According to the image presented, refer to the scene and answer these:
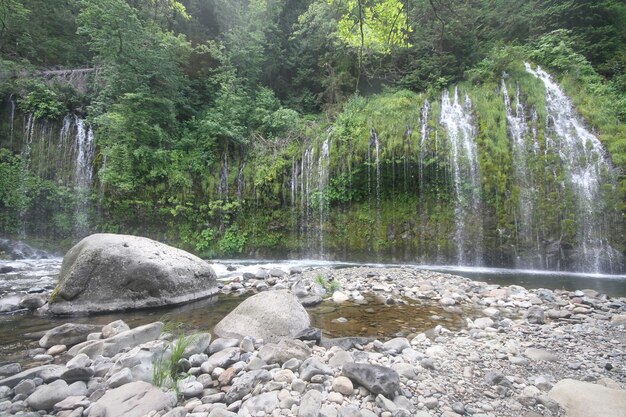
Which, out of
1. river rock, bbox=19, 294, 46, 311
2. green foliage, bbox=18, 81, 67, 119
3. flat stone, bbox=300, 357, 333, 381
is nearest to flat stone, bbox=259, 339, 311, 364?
flat stone, bbox=300, 357, 333, 381

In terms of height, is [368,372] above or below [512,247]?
below

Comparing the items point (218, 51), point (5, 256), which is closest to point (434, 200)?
point (218, 51)

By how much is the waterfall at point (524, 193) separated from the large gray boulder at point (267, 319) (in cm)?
793

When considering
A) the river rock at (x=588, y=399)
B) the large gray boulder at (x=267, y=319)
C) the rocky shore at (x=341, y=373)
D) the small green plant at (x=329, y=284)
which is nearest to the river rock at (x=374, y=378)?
the rocky shore at (x=341, y=373)

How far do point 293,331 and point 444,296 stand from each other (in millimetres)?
3073

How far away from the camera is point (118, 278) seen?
5.23m

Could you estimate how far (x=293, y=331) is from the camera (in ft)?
13.0

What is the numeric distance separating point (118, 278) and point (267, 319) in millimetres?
2922

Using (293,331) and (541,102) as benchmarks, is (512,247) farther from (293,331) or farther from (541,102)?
(293,331)

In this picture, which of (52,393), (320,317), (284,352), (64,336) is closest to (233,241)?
(320,317)

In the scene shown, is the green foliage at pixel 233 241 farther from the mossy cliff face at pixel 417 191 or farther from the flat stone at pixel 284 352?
the flat stone at pixel 284 352

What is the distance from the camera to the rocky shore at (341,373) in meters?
2.24

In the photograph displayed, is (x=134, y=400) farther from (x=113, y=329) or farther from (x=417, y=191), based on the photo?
(x=417, y=191)

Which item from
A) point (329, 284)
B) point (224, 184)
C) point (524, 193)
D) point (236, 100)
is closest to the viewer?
point (329, 284)
